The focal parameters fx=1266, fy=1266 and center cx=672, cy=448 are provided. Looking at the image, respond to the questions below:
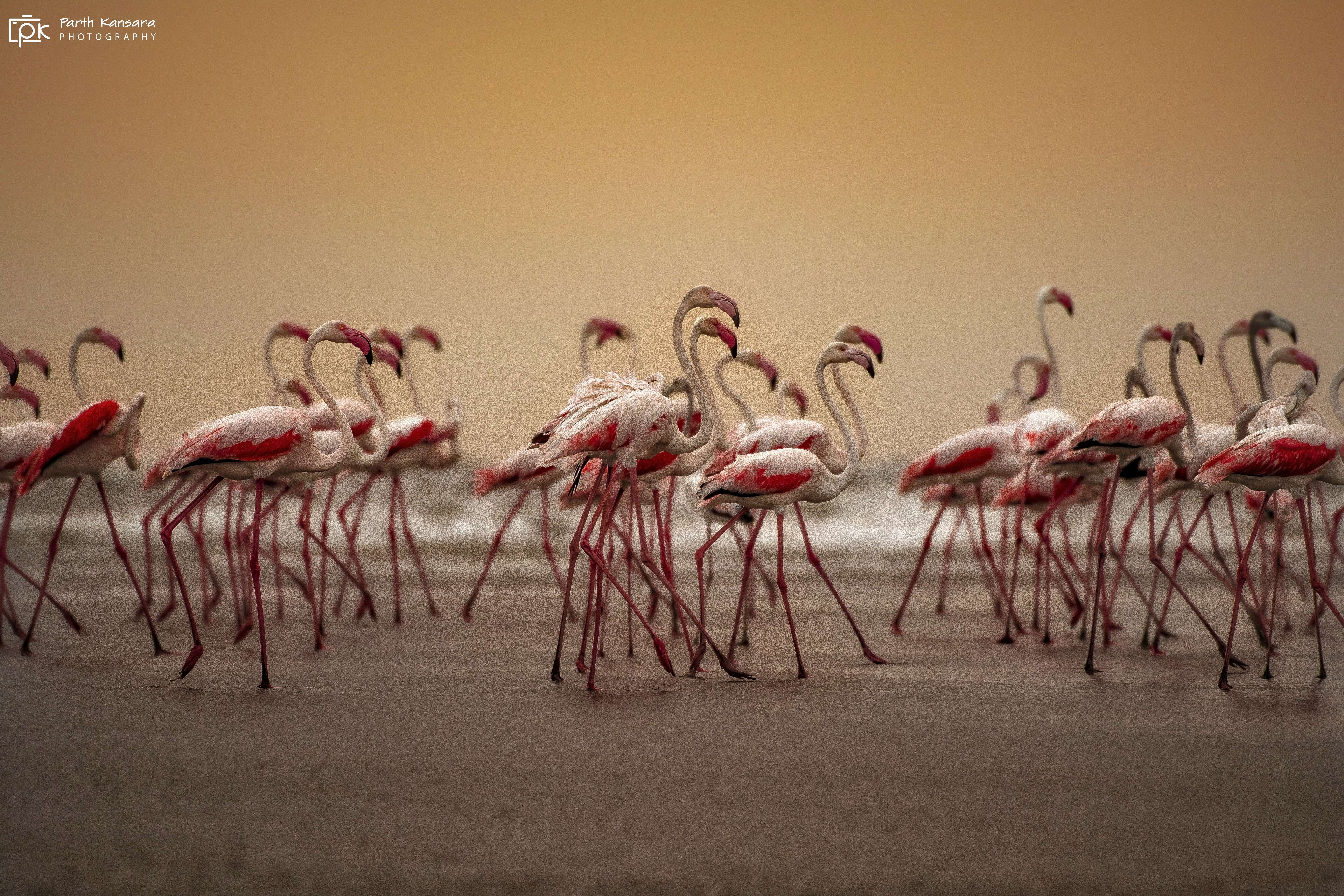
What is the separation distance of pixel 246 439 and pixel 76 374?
9.72 ft

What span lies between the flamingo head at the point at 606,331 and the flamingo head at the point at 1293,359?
4237 millimetres

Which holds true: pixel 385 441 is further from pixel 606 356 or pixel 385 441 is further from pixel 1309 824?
pixel 606 356

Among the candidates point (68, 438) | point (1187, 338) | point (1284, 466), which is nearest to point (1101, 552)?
point (1284, 466)

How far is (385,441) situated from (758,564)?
265 centimetres

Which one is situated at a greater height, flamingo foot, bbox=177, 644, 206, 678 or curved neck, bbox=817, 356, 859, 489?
curved neck, bbox=817, 356, 859, 489

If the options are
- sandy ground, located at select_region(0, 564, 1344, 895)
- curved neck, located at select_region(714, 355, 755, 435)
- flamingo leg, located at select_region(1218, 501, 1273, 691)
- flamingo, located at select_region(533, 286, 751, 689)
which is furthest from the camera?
curved neck, located at select_region(714, 355, 755, 435)

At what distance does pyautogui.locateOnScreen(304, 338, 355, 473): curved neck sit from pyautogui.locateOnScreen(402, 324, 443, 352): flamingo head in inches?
126

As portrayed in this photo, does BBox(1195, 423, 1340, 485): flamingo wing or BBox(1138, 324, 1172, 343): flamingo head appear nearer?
BBox(1195, 423, 1340, 485): flamingo wing

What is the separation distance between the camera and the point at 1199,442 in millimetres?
7410

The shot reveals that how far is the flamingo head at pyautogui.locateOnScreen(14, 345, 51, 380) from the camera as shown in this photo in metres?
8.88

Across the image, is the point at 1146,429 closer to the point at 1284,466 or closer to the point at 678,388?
the point at 1284,466

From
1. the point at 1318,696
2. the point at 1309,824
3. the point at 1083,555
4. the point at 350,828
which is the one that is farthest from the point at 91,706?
the point at 1083,555

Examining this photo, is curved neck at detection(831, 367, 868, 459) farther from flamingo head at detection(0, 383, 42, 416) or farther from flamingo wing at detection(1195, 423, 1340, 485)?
flamingo head at detection(0, 383, 42, 416)

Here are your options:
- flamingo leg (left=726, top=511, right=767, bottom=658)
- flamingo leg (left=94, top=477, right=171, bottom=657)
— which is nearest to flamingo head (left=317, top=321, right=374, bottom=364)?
flamingo leg (left=94, top=477, right=171, bottom=657)
